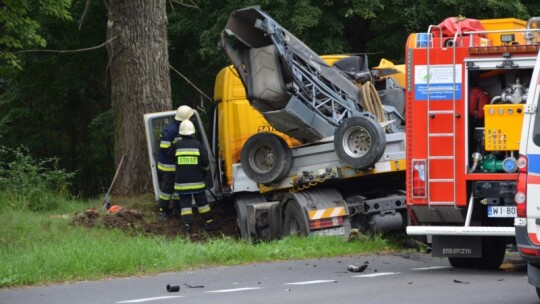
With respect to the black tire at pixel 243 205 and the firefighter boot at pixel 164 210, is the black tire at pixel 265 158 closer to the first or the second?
the black tire at pixel 243 205

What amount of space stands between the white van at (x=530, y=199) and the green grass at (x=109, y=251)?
197 inches

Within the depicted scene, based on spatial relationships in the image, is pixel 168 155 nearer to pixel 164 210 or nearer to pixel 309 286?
pixel 164 210

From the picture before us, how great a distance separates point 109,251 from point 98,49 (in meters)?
13.1

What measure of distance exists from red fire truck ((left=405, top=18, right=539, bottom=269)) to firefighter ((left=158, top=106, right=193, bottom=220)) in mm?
5805

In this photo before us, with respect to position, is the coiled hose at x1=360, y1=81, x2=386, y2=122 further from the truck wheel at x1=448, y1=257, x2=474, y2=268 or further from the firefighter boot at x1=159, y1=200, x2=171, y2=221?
the firefighter boot at x1=159, y1=200, x2=171, y2=221

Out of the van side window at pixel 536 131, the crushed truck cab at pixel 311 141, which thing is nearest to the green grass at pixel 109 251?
the crushed truck cab at pixel 311 141

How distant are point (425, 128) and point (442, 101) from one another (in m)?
0.36

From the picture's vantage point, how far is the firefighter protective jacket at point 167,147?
18.1m

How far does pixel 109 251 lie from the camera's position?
1361 cm

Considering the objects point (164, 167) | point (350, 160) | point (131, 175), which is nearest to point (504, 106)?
point (350, 160)

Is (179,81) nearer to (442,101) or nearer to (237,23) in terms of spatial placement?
(237,23)

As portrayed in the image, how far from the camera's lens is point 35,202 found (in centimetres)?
1956

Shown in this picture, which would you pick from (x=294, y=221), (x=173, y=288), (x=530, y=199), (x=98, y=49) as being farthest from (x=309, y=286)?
(x=98, y=49)

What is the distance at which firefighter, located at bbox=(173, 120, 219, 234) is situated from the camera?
17.7 metres
